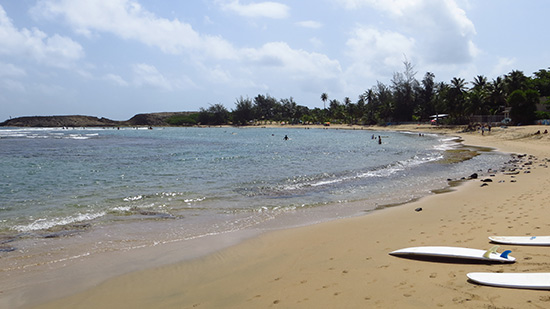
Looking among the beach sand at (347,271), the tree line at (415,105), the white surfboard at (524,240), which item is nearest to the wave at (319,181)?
the beach sand at (347,271)

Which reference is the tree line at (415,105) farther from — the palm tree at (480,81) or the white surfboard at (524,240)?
the white surfboard at (524,240)

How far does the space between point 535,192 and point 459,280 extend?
30.9 feet

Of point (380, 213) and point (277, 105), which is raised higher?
point (277, 105)

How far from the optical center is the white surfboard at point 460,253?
5627 millimetres

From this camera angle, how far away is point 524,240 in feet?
21.3

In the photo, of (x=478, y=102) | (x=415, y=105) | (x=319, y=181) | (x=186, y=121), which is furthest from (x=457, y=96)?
(x=186, y=121)

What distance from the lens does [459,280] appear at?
200 inches

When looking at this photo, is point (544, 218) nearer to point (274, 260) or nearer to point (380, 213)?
point (380, 213)

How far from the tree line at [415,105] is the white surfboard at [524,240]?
58582 mm

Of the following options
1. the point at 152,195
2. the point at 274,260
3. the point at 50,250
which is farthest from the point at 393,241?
the point at 152,195

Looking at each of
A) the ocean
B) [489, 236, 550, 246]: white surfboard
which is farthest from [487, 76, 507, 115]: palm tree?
[489, 236, 550, 246]: white surfboard

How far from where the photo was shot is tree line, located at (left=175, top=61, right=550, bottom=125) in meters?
64.8

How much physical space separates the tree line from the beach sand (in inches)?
2256

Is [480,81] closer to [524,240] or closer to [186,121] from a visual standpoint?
[524,240]
